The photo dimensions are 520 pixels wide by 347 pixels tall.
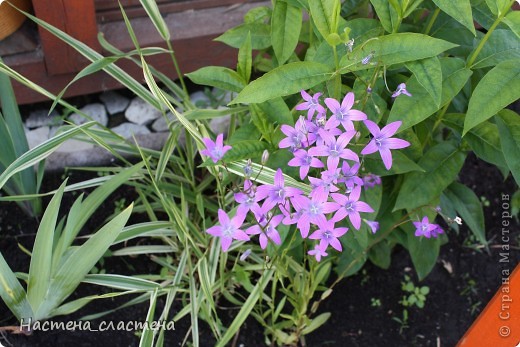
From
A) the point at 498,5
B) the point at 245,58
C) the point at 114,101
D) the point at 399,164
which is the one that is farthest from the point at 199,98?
the point at 498,5

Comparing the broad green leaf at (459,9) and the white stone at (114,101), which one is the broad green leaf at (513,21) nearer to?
the broad green leaf at (459,9)

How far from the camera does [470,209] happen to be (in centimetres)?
157

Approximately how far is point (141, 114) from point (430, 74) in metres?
1.20

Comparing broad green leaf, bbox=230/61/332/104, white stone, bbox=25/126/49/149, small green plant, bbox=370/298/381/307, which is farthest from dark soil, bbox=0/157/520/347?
broad green leaf, bbox=230/61/332/104

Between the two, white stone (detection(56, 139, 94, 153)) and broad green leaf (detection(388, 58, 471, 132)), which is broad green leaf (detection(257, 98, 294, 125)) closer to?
broad green leaf (detection(388, 58, 471, 132))

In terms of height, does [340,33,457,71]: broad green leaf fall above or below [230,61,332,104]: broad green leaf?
above

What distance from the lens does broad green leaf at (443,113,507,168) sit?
4.35 feet

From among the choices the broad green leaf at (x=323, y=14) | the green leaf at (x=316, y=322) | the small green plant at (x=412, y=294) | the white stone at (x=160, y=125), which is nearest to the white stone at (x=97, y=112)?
the white stone at (x=160, y=125)

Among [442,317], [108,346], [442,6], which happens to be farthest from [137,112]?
[442,6]

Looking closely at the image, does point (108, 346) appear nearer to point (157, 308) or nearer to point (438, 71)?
point (157, 308)

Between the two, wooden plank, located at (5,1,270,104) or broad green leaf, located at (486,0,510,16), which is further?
wooden plank, located at (5,1,270,104)

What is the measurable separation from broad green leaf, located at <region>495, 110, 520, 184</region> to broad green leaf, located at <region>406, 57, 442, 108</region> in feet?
0.68

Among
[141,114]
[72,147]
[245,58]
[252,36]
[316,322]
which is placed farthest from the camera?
[141,114]

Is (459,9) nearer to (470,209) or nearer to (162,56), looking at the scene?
(470,209)
